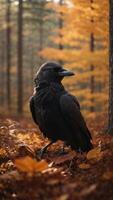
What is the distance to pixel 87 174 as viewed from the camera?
244 inches

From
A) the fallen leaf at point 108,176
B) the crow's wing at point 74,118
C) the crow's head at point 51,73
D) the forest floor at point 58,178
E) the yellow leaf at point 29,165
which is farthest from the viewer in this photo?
the crow's head at point 51,73

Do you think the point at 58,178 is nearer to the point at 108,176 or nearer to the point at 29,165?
the point at 29,165

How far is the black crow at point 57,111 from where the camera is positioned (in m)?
7.50

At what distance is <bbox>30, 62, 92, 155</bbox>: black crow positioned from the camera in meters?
7.50

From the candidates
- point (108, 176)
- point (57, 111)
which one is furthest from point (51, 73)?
point (108, 176)

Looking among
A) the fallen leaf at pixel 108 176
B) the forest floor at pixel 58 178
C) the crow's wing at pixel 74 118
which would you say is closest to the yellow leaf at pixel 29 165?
the forest floor at pixel 58 178

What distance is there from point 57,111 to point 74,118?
0.31 m

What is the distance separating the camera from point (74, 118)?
7.54 metres

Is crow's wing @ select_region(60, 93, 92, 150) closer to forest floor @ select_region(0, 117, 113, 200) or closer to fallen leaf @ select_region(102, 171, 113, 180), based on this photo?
forest floor @ select_region(0, 117, 113, 200)

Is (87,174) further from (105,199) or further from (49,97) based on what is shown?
(49,97)

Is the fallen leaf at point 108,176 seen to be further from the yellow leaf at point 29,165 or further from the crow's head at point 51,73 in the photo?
the crow's head at point 51,73

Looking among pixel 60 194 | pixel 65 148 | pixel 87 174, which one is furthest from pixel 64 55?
pixel 60 194

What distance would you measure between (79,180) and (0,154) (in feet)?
7.04

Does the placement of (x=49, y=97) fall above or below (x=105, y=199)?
above
